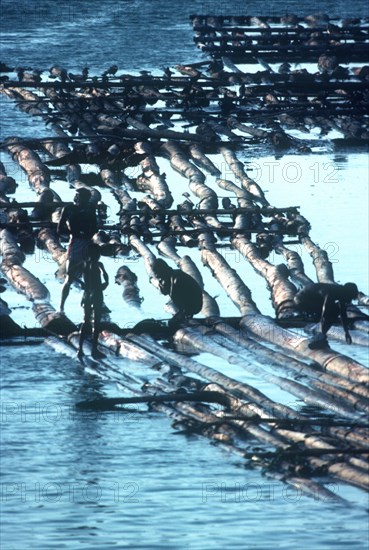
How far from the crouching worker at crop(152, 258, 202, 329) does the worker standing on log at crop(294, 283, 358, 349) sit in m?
1.66

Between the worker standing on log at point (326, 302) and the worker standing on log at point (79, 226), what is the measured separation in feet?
10.5

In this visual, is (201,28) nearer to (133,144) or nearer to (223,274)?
(133,144)

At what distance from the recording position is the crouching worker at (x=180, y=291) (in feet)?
93.4

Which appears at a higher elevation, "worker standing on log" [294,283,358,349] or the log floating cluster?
"worker standing on log" [294,283,358,349]

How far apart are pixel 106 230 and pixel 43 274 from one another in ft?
10.6

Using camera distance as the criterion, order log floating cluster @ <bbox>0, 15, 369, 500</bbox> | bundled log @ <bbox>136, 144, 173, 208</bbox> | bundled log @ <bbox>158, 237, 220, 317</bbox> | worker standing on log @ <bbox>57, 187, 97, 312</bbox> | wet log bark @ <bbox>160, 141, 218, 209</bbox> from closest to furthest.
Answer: log floating cluster @ <bbox>0, 15, 369, 500</bbox>
worker standing on log @ <bbox>57, 187, 97, 312</bbox>
bundled log @ <bbox>158, 237, 220, 317</bbox>
wet log bark @ <bbox>160, 141, 218, 209</bbox>
bundled log @ <bbox>136, 144, 173, 208</bbox>

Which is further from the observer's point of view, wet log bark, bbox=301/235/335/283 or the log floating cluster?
wet log bark, bbox=301/235/335/283

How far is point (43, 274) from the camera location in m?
34.0

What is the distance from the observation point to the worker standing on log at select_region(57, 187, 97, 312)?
2716cm

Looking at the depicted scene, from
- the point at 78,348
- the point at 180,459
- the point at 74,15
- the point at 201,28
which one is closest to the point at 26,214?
the point at 78,348

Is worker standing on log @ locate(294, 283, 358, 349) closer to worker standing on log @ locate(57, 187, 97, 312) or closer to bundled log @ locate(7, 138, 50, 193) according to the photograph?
worker standing on log @ locate(57, 187, 97, 312)

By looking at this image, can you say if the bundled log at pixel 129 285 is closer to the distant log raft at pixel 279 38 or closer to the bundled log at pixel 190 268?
the bundled log at pixel 190 268

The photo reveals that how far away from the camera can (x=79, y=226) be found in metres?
27.2

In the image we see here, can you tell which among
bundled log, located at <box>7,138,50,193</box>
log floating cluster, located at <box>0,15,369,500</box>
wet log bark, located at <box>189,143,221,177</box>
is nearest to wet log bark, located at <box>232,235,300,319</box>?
log floating cluster, located at <box>0,15,369,500</box>
